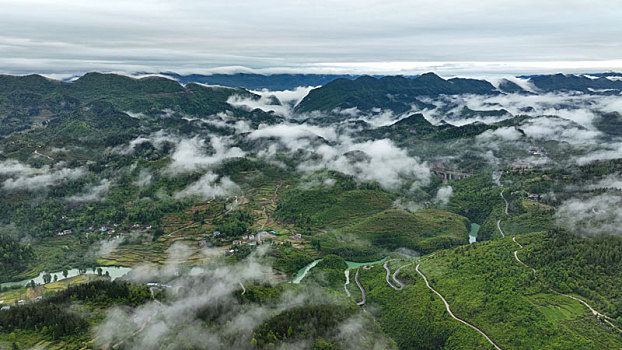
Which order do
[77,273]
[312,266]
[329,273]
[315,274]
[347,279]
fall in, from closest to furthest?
[315,274] < [329,273] < [347,279] < [77,273] < [312,266]

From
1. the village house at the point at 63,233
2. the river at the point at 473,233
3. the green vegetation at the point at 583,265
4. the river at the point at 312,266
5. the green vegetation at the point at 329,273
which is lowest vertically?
the river at the point at 312,266

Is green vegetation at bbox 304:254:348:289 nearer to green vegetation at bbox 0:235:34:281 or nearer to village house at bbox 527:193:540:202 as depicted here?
village house at bbox 527:193:540:202

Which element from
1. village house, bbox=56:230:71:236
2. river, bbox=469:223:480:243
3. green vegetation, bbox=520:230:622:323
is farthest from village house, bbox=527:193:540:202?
village house, bbox=56:230:71:236

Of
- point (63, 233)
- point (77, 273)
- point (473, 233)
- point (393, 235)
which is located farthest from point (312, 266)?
point (63, 233)

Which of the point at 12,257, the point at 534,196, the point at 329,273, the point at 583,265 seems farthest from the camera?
the point at 534,196

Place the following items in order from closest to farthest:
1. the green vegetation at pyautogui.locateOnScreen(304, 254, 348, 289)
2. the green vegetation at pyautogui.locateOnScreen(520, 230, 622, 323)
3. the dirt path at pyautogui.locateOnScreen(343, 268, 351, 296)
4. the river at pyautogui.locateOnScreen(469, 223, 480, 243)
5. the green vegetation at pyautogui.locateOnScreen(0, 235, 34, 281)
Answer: the green vegetation at pyautogui.locateOnScreen(520, 230, 622, 323) → the dirt path at pyautogui.locateOnScreen(343, 268, 351, 296) → the green vegetation at pyautogui.locateOnScreen(304, 254, 348, 289) → the green vegetation at pyautogui.locateOnScreen(0, 235, 34, 281) → the river at pyautogui.locateOnScreen(469, 223, 480, 243)

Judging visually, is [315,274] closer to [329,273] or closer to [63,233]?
[329,273]

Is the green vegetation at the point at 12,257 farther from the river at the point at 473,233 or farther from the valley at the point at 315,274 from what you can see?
the river at the point at 473,233

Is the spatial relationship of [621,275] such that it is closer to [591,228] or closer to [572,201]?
[591,228]

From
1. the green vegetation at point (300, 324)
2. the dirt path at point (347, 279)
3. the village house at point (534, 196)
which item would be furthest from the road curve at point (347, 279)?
the village house at point (534, 196)

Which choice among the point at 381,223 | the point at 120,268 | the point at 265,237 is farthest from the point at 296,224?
the point at 120,268

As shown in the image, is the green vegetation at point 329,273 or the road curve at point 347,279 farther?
the green vegetation at point 329,273
